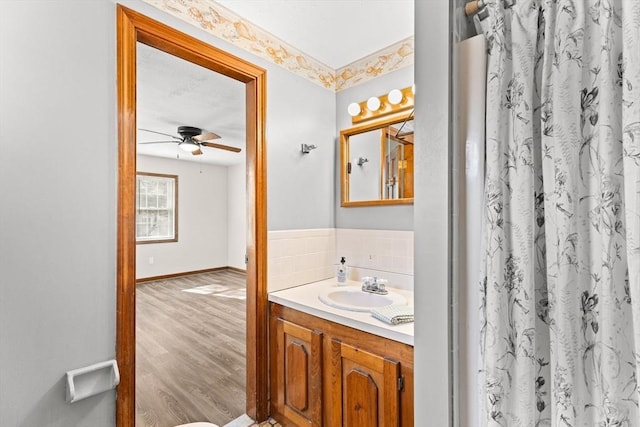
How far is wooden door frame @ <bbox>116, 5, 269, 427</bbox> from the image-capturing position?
1336 mm

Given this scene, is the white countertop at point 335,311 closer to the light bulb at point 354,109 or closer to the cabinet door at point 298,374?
the cabinet door at point 298,374

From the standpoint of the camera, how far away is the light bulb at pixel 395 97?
2.00 metres

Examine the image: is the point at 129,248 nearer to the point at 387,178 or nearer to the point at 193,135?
the point at 387,178

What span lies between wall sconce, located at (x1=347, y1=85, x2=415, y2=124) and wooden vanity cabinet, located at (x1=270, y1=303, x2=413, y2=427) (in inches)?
57.3

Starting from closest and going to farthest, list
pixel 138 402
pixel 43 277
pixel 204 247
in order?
pixel 43 277 < pixel 138 402 < pixel 204 247

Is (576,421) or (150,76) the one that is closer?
(576,421)

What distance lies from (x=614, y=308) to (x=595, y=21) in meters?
0.65

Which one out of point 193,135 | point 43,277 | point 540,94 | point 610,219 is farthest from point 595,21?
point 193,135

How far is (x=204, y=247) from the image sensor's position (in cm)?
658

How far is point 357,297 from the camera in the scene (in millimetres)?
1949

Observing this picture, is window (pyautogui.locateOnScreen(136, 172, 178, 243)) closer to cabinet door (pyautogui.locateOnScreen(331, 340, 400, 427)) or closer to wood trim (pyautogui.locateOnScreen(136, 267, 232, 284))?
wood trim (pyautogui.locateOnScreen(136, 267, 232, 284))

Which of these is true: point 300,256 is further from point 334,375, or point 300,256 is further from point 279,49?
point 279,49

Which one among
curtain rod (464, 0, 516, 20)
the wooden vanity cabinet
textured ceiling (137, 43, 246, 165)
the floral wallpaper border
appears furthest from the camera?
textured ceiling (137, 43, 246, 165)

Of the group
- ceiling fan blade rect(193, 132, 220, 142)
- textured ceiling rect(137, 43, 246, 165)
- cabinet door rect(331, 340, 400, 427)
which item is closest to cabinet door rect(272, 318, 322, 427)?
cabinet door rect(331, 340, 400, 427)
